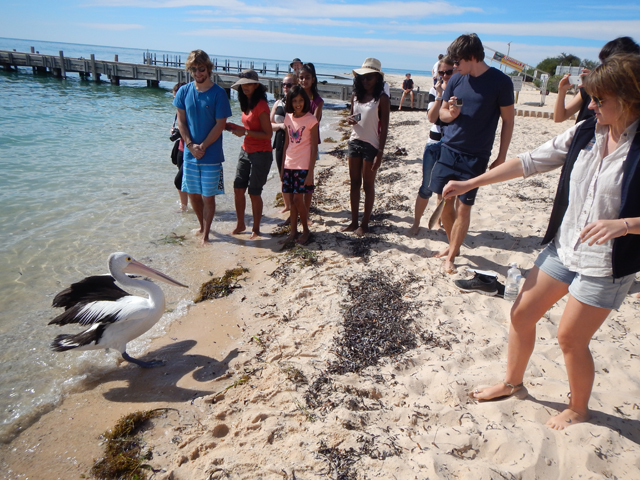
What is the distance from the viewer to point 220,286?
13.9ft

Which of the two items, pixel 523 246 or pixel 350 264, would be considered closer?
pixel 350 264

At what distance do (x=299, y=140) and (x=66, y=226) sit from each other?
11.9ft

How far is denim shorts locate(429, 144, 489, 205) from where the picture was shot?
12.5 feet

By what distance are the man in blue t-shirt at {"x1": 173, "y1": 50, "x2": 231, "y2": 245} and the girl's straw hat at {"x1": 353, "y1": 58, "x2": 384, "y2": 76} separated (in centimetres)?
155

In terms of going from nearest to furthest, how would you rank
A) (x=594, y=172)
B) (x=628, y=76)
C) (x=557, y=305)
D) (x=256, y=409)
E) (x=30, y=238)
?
(x=628, y=76)
(x=594, y=172)
(x=256, y=409)
(x=557, y=305)
(x=30, y=238)

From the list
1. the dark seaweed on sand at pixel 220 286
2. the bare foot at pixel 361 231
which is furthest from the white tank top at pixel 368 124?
the dark seaweed on sand at pixel 220 286

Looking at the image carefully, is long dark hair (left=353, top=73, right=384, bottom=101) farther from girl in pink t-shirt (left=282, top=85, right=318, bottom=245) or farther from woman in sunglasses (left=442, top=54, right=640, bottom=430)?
woman in sunglasses (left=442, top=54, right=640, bottom=430)

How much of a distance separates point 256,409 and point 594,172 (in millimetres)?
2247

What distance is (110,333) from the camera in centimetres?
303

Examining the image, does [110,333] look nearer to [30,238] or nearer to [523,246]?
[30,238]

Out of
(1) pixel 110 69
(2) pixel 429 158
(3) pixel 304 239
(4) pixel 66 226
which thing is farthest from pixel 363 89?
(1) pixel 110 69

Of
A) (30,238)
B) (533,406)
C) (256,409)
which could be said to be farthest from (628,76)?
(30,238)

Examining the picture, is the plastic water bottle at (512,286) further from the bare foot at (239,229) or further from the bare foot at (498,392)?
the bare foot at (239,229)

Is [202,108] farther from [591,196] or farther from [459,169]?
[591,196]
